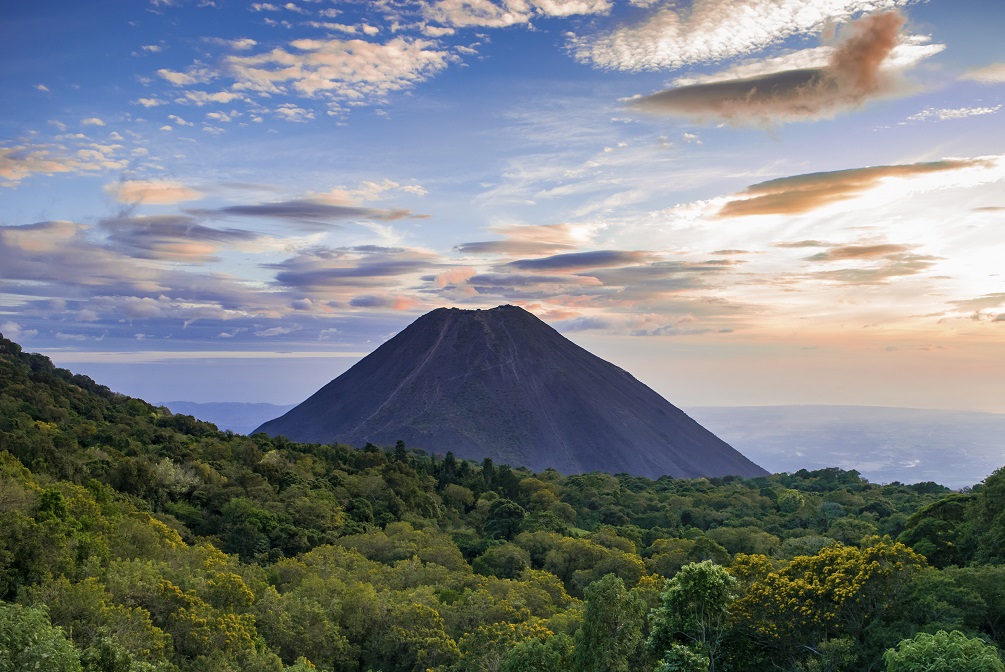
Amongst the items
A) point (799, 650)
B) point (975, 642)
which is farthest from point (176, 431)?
point (975, 642)

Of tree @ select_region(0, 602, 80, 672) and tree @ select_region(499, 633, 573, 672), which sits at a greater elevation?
tree @ select_region(0, 602, 80, 672)

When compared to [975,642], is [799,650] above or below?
below

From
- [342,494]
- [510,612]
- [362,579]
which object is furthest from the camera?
[342,494]

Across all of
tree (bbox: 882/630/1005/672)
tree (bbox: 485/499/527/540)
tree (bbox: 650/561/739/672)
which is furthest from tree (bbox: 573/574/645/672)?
tree (bbox: 485/499/527/540)

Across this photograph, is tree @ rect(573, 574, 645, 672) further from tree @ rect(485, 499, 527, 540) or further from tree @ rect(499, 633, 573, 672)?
tree @ rect(485, 499, 527, 540)

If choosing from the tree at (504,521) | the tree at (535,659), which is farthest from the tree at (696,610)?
the tree at (504,521)

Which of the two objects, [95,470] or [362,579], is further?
[95,470]

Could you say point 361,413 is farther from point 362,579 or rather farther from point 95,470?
point 362,579
